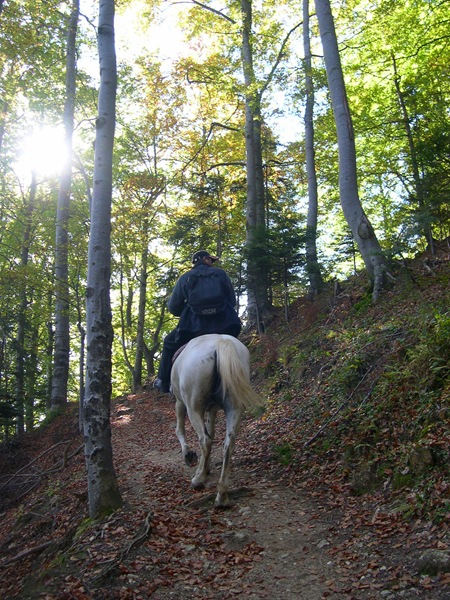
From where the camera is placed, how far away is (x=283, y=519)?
4.88 m

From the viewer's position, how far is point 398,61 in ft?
48.6

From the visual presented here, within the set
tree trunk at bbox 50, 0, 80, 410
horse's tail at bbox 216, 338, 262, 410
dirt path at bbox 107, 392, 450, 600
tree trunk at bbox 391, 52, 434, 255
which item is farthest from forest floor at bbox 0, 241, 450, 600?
tree trunk at bbox 50, 0, 80, 410

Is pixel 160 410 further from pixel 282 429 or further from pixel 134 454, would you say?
pixel 282 429

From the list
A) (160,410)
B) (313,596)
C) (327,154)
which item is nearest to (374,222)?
→ (327,154)

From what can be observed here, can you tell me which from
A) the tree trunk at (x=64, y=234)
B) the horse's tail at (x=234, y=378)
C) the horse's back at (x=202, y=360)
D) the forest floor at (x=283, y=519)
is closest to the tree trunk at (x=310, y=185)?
the forest floor at (x=283, y=519)

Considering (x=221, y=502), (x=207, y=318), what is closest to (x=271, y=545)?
(x=221, y=502)

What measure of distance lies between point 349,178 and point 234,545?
789 centimetres

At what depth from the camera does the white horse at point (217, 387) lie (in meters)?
5.43

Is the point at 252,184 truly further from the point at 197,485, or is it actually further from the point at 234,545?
the point at 234,545

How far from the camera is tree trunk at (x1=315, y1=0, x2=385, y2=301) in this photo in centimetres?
980

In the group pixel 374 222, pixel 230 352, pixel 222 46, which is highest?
pixel 222 46

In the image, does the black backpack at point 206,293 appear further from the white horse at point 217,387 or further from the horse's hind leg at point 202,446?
the horse's hind leg at point 202,446

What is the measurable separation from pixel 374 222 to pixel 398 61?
9406mm

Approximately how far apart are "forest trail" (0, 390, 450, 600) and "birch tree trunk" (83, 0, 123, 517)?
40 cm
